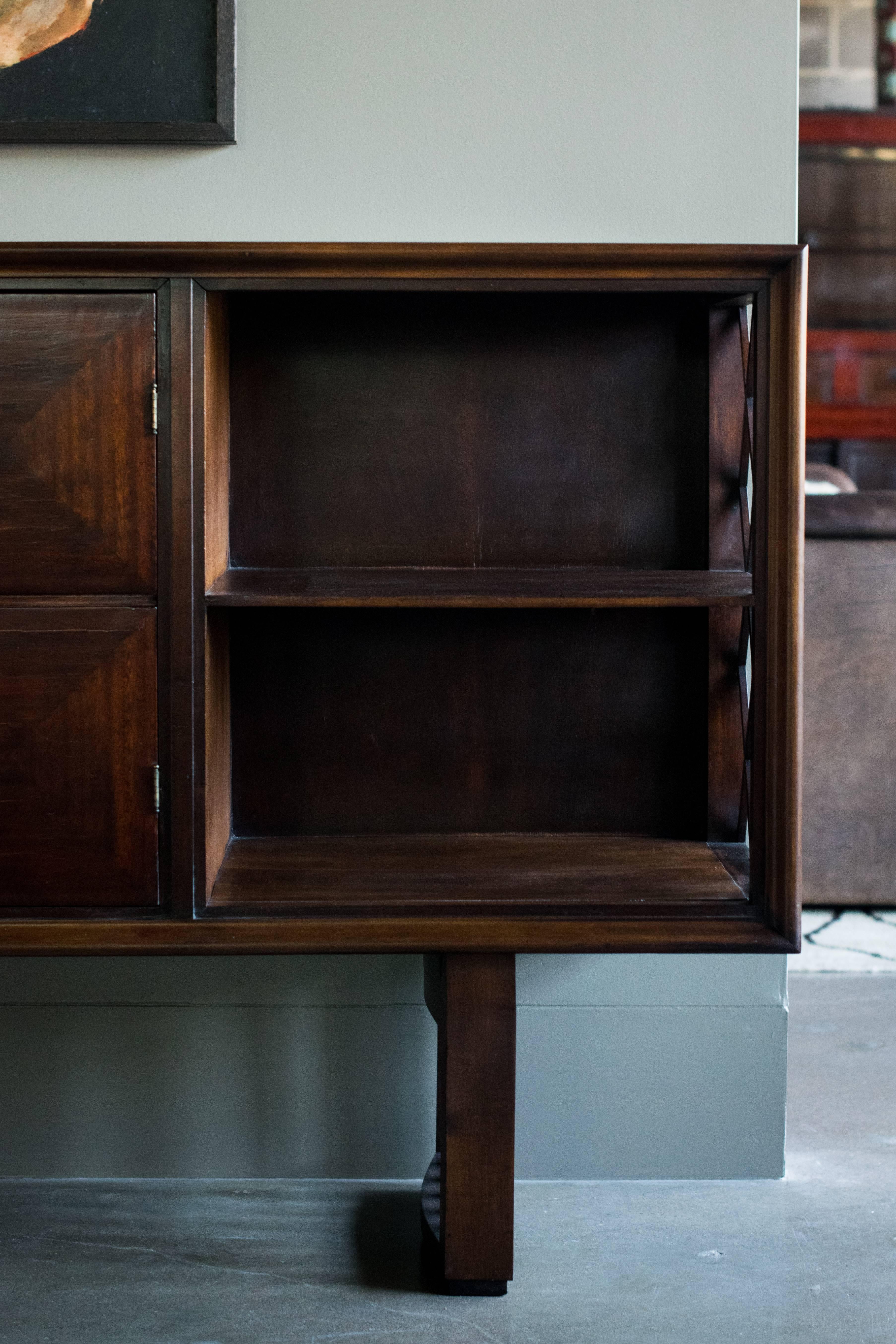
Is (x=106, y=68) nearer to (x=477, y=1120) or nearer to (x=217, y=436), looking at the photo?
(x=217, y=436)

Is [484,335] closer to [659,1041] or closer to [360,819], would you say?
[360,819]

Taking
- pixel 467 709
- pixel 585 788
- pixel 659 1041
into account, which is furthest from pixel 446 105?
pixel 659 1041

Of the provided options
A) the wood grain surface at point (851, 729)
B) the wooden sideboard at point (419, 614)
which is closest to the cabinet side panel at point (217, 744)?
the wooden sideboard at point (419, 614)

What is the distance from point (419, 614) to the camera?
1.49 m

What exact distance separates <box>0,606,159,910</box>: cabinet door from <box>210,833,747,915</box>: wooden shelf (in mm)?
116

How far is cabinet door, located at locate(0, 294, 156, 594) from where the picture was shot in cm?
117

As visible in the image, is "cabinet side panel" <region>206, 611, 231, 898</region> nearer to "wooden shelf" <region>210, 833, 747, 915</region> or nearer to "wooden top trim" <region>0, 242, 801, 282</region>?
"wooden shelf" <region>210, 833, 747, 915</region>

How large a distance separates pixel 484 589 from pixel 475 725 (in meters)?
0.31

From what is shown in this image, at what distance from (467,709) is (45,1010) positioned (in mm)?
668

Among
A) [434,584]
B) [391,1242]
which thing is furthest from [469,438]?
[391,1242]

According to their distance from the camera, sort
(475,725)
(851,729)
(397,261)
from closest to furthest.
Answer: (397,261) → (475,725) → (851,729)

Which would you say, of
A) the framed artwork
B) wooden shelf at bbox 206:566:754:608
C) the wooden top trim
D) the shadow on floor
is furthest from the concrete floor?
the framed artwork

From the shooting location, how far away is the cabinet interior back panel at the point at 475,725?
59.0 inches

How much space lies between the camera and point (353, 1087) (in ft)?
5.12
